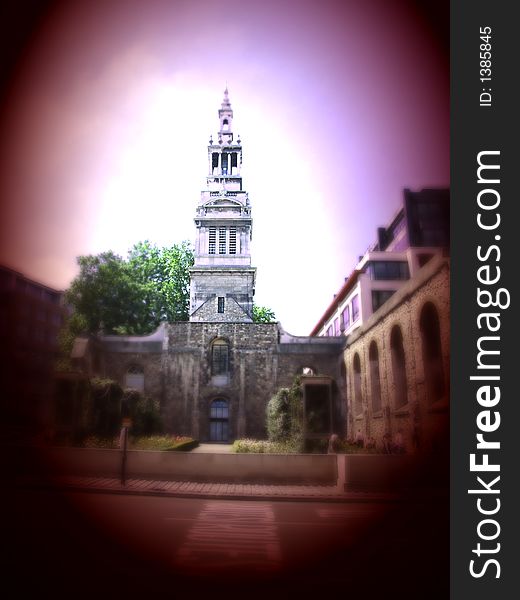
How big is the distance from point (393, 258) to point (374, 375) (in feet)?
5.75

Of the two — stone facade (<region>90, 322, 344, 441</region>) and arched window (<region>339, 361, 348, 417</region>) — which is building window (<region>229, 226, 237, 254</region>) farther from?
arched window (<region>339, 361, 348, 417</region>)

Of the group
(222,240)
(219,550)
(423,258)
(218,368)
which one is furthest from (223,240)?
(219,550)

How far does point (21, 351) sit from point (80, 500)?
202 centimetres

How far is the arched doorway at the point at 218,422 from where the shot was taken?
6.46 m

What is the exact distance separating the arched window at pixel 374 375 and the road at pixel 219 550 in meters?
1.46

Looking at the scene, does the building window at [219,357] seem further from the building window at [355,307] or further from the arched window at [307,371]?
the building window at [355,307]

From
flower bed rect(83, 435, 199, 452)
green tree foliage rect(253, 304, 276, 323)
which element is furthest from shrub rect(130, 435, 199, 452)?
green tree foliage rect(253, 304, 276, 323)

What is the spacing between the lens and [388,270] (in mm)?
6113

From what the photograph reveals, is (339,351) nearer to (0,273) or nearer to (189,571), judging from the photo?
(189,571)

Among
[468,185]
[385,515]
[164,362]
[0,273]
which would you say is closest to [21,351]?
[0,273]

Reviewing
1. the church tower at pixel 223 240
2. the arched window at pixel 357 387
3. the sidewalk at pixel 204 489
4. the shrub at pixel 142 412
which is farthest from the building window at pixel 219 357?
the arched window at pixel 357 387

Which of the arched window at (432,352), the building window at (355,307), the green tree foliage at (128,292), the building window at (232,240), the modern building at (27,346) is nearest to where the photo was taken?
the arched window at (432,352)

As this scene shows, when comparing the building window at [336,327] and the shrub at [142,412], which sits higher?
the building window at [336,327]

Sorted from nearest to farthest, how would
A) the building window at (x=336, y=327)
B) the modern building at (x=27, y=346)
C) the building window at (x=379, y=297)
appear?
the modern building at (x=27, y=346)
the building window at (x=379, y=297)
the building window at (x=336, y=327)
